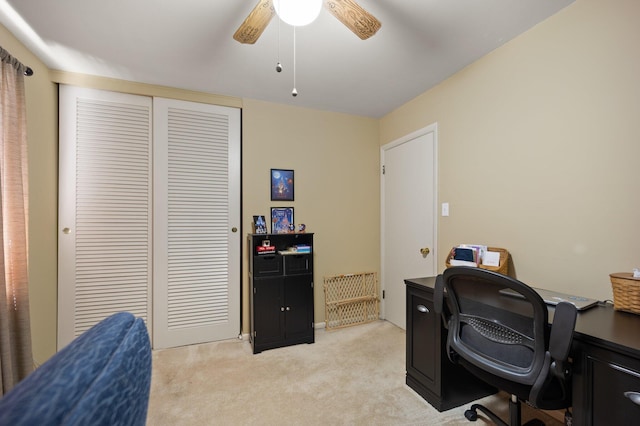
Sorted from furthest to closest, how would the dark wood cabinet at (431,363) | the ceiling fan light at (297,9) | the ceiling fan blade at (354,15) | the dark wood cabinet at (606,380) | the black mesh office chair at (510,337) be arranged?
the dark wood cabinet at (431,363), the ceiling fan blade at (354,15), the ceiling fan light at (297,9), the black mesh office chair at (510,337), the dark wood cabinet at (606,380)

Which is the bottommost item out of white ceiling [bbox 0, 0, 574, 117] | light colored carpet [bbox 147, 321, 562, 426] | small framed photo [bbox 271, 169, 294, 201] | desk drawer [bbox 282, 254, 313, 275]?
light colored carpet [bbox 147, 321, 562, 426]

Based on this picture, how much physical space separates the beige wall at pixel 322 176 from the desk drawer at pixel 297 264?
0.35 m

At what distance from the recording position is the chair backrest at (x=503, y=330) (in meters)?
1.12

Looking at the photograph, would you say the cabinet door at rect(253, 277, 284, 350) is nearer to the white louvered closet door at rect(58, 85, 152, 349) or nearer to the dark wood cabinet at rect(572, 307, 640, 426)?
the white louvered closet door at rect(58, 85, 152, 349)

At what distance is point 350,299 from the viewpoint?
10.8 ft

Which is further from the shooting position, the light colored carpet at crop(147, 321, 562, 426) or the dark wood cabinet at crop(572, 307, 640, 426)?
the light colored carpet at crop(147, 321, 562, 426)

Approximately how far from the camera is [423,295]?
76.2 inches

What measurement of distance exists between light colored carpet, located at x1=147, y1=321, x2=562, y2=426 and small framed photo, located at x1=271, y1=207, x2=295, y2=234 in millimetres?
1151

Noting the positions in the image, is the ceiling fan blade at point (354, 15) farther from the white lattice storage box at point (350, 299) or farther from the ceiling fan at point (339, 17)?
the white lattice storage box at point (350, 299)

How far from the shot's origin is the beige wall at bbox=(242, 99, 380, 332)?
9.80 feet

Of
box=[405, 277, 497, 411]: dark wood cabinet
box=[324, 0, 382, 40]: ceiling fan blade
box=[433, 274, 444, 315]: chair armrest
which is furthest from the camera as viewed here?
box=[405, 277, 497, 411]: dark wood cabinet

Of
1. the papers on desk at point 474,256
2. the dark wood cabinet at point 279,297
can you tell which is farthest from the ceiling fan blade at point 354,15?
the dark wood cabinet at point 279,297

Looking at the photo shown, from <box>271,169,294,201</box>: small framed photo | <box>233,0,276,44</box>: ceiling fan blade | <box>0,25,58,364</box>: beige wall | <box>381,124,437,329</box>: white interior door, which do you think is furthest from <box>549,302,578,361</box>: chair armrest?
<box>0,25,58,364</box>: beige wall

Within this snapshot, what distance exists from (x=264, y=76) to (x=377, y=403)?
261 centimetres
